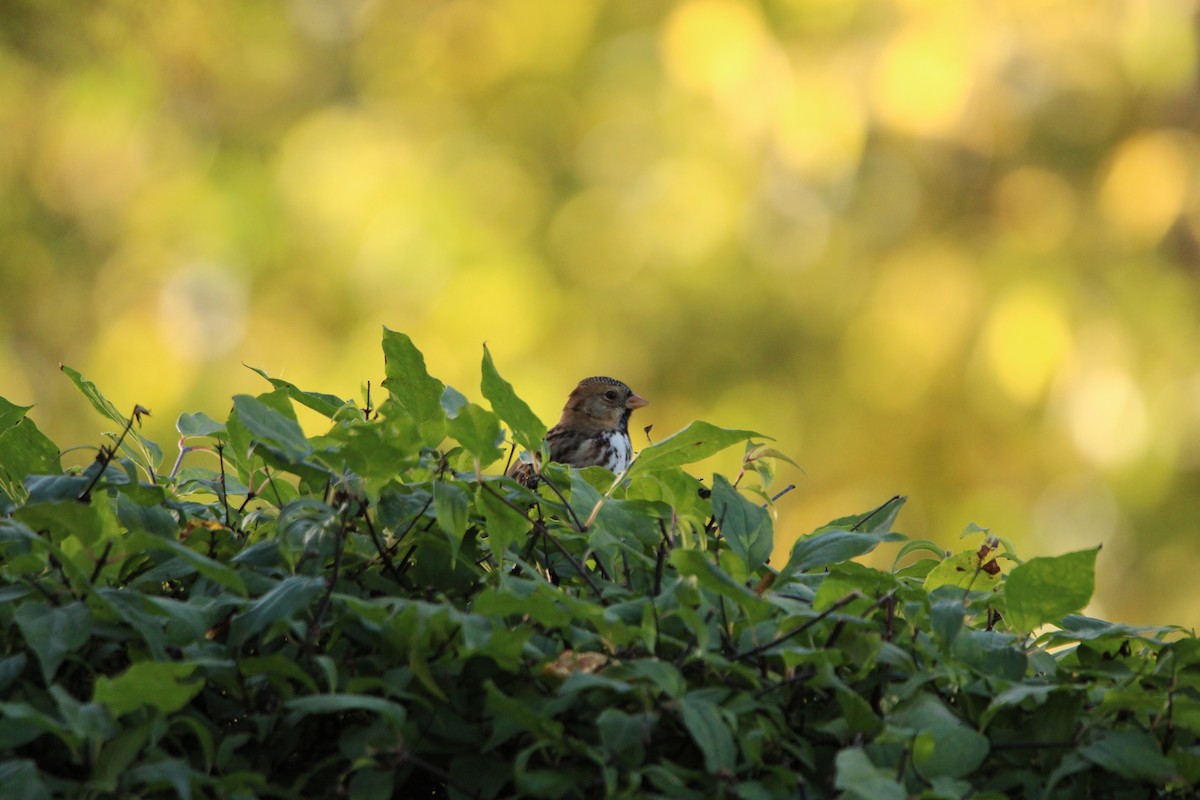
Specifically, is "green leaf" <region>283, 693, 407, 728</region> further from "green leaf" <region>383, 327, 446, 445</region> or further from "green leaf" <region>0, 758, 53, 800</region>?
"green leaf" <region>383, 327, 446, 445</region>

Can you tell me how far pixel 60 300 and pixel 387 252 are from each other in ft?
5.69

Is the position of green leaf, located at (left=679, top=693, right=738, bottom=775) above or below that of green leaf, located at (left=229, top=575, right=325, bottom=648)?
below

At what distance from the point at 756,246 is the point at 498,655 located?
16.6 ft

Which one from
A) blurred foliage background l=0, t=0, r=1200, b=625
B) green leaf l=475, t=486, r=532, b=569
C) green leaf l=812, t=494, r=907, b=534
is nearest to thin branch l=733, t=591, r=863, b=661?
green leaf l=475, t=486, r=532, b=569

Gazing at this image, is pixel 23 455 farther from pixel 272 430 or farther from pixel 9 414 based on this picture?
pixel 272 430

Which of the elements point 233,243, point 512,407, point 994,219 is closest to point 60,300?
point 233,243

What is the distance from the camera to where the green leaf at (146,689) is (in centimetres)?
112

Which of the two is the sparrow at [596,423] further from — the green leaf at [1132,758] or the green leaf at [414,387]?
the green leaf at [1132,758]

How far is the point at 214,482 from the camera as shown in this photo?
1828 millimetres

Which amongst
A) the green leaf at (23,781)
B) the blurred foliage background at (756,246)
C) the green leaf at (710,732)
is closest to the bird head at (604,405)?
the blurred foliage background at (756,246)

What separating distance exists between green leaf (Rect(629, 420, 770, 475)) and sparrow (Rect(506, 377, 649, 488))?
10.1ft

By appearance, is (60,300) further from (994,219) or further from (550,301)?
(994,219)

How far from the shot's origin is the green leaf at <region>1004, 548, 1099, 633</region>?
1.43 meters

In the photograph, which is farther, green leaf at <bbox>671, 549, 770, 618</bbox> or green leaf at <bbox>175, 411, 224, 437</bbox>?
green leaf at <bbox>175, 411, 224, 437</bbox>
